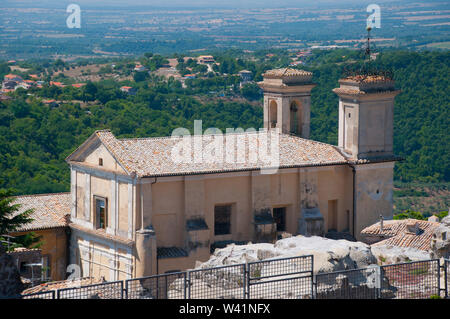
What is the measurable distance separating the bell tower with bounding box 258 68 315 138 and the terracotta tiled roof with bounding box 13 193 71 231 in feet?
29.3

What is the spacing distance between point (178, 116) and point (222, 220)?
151 feet

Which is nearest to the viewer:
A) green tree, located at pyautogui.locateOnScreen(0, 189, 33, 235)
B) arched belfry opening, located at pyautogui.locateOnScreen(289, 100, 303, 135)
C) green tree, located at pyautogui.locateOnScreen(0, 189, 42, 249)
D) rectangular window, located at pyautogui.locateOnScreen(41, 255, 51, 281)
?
green tree, located at pyautogui.locateOnScreen(0, 189, 33, 235)

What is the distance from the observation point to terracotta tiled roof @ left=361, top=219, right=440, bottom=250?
2820 cm

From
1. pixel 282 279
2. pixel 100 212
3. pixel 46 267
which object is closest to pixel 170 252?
pixel 100 212

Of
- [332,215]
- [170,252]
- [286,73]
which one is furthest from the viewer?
[286,73]

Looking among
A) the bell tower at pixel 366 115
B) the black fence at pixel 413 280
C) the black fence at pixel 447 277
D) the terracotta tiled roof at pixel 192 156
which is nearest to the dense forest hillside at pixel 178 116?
the terracotta tiled roof at pixel 192 156

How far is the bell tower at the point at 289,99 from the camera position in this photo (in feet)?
116

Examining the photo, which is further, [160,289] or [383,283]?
[383,283]

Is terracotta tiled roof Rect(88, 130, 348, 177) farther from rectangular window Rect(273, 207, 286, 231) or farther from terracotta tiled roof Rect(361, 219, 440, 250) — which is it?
terracotta tiled roof Rect(361, 219, 440, 250)

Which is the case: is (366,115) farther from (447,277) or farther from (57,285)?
(57,285)

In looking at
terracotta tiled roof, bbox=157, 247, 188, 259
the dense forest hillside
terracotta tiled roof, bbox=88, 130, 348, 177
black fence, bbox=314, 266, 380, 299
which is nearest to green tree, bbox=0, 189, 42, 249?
terracotta tiled roof, bbox=88, 130, 348, 177

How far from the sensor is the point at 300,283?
64.0 ft
